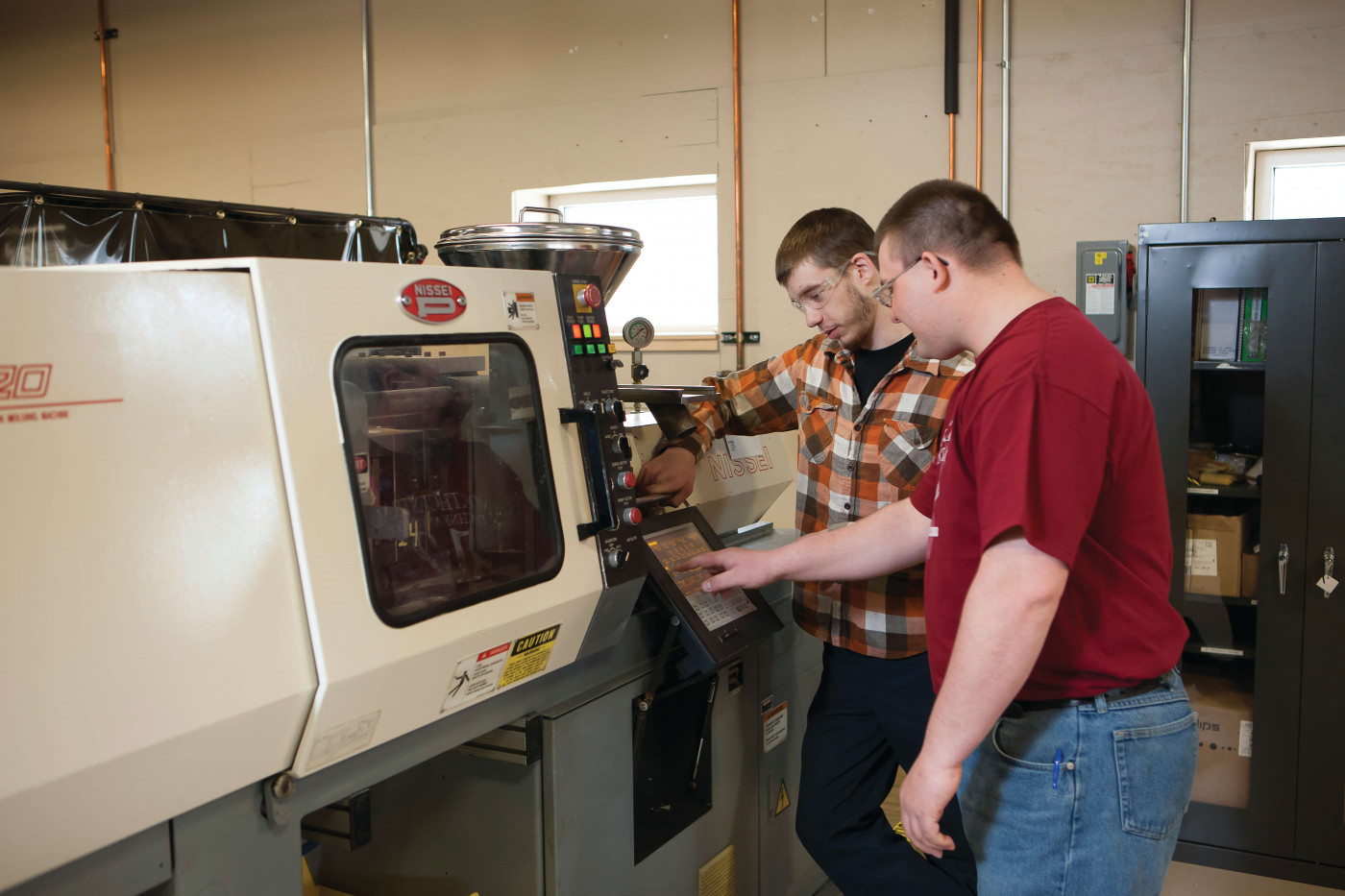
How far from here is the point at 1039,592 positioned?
1.10m

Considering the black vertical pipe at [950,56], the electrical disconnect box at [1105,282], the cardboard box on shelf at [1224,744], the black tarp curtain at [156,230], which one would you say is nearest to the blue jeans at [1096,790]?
the black tarp curtain at [156,230]

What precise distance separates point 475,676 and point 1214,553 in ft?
8.33

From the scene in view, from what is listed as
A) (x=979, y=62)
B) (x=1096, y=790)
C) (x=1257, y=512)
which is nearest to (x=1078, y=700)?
(x=1096, y=790)

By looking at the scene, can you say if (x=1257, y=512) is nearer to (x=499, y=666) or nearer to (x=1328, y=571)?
(x=1328, y=571)

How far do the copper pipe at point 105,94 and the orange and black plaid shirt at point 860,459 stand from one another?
4.46m

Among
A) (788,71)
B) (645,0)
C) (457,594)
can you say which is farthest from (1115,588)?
(645,0)

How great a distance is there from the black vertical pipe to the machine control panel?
8.01 feet

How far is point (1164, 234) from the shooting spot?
2740mm

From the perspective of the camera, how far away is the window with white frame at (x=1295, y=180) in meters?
3.15

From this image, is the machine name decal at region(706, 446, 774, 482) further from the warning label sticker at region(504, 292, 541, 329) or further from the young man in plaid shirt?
the warning label sticker at region(504, 292, 541, 329)

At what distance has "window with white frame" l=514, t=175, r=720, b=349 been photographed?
4.11m

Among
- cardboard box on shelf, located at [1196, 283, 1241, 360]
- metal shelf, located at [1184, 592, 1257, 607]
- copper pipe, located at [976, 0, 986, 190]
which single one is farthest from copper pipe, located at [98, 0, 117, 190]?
metal shelf, located at [1184, 592, 1257, 607]

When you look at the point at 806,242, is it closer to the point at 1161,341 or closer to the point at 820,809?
the point at 820,809

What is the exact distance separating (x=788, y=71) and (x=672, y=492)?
2470mm
